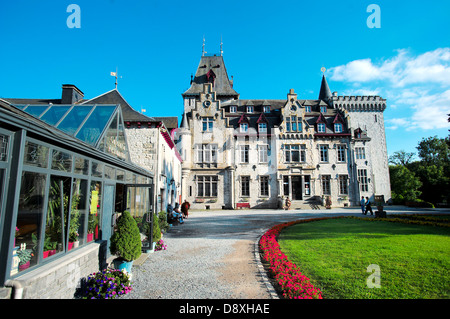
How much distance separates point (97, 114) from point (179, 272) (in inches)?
218

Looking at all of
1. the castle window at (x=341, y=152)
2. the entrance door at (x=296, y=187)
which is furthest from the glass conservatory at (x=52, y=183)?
the castle window at (x=341, y=152)

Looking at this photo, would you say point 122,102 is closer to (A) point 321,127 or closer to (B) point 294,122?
(B) point 294,122

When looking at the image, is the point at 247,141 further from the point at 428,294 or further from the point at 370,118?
the point at 428,294

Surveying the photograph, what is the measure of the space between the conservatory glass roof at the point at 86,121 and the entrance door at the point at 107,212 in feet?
4.22

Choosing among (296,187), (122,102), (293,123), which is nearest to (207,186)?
(296,187)

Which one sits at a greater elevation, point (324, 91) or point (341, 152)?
point (324, 91)

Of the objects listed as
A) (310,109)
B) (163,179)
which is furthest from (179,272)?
(310,109)

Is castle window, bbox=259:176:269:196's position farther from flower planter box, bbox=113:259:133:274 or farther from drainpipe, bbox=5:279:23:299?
drainpipe, bbox=5:279:23:299

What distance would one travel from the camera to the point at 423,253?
7492 millimetres

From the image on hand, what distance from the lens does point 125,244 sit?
6047mm

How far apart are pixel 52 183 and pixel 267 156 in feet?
90.6

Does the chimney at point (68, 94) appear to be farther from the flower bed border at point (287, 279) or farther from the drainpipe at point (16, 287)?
the drainpipe at point (16, 287)

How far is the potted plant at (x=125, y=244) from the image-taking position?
6020 mm

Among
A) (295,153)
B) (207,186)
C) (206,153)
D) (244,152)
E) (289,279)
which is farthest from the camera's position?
(295,153)
